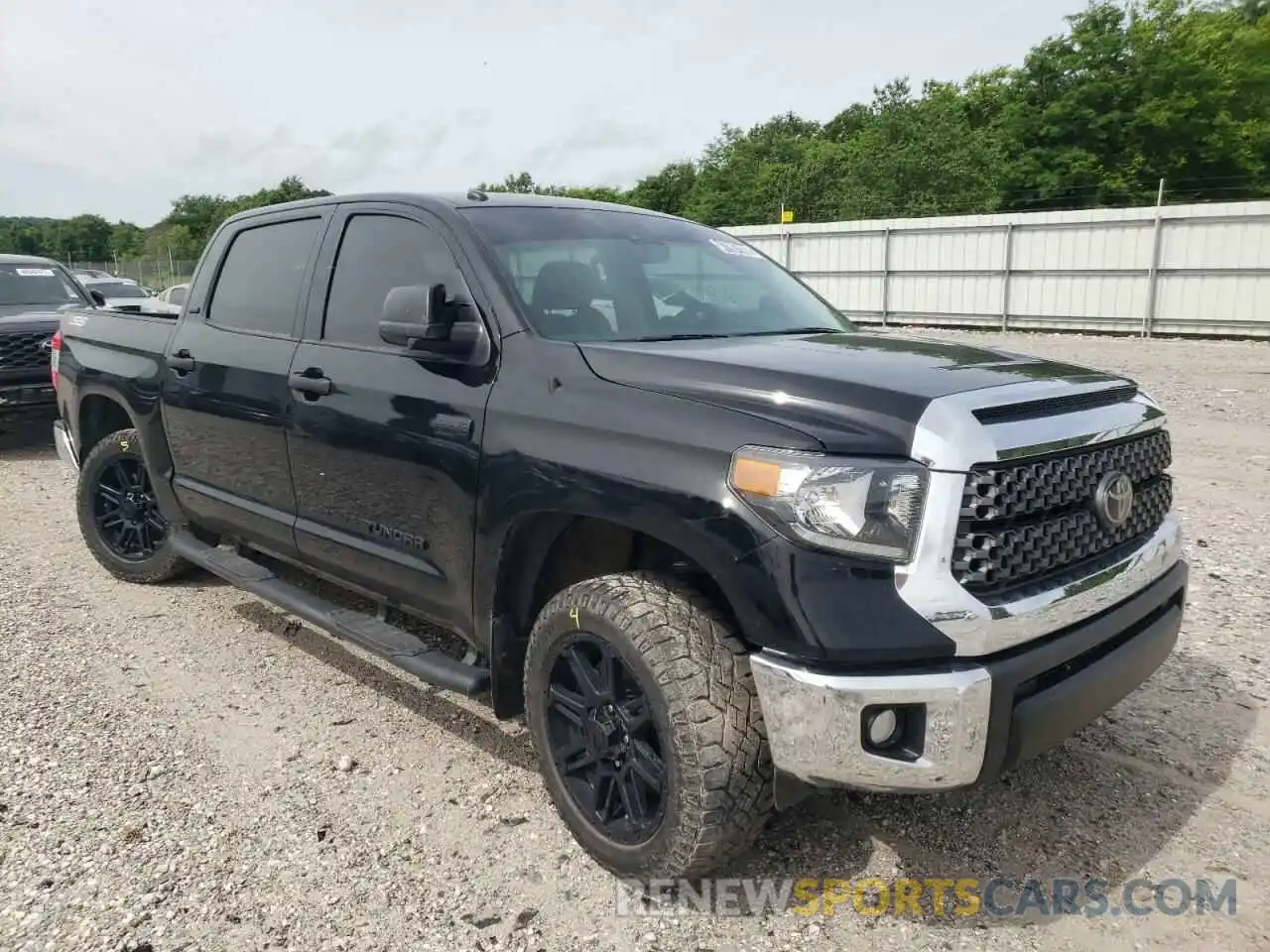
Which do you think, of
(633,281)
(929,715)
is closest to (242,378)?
(633,281)

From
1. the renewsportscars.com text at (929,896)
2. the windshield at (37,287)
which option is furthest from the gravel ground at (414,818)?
the windshield at (37,287)

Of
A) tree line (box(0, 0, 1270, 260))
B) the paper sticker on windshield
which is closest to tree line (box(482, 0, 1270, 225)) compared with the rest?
tree line (box(0, 0, 1270, 260))

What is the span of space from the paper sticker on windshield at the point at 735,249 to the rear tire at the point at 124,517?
10.3 feet

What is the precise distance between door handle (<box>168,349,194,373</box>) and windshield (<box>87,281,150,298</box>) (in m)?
18.1

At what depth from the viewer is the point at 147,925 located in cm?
249

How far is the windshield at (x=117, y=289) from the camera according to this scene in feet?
68.2

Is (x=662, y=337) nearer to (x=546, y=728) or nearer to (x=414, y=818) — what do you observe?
(x=546, y=728)

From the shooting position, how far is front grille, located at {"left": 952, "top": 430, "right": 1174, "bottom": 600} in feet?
7.36

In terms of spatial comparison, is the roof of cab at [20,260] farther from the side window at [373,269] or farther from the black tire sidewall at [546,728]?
the black tire sidewall at [546,728]

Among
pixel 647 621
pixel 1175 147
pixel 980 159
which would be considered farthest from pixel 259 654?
pixel 1175 147

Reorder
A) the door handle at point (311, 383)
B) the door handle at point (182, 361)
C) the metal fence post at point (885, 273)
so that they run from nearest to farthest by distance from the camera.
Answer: the door handle at point (311, 383) → the door handle at point (182, 361) → the metal fence post at point (885, 273)

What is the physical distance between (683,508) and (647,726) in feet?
2.02

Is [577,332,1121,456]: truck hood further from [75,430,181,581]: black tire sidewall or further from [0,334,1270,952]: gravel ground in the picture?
[75,430,181,581]: black tire sidewall

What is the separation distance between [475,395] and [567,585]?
25.5 inches
